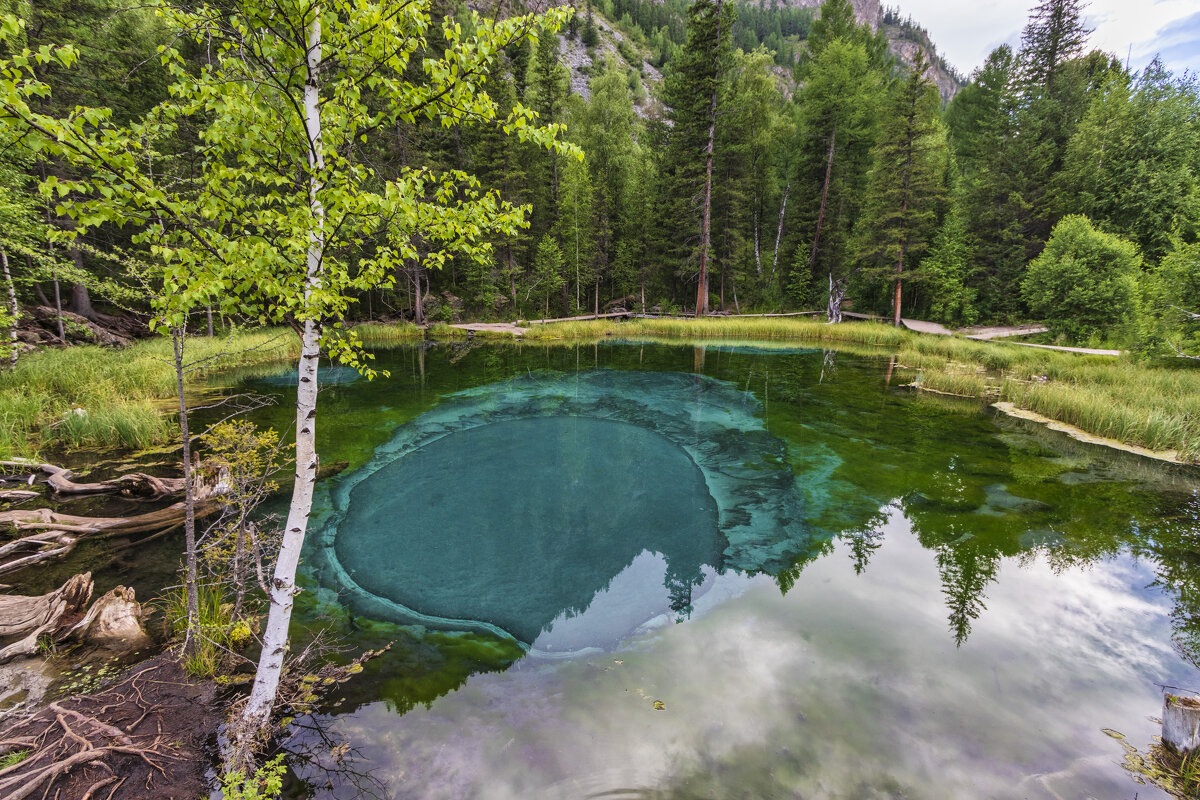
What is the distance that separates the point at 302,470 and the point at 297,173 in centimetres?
222

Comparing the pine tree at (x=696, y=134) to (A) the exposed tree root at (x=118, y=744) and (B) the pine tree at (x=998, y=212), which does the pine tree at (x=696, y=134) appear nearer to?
(B) the pine tree at (x=998, y=212)

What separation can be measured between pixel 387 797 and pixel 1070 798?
5146mm

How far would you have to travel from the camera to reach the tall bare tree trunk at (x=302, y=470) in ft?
10.4

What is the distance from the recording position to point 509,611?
590cm

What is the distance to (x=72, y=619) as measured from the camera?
4.64 m

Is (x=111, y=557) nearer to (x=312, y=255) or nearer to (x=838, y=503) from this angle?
(x=312, y=255)

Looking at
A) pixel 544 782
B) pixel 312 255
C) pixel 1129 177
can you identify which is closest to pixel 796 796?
pixel 544 782

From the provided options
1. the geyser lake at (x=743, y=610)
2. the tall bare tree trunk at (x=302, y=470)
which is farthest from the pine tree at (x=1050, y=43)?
the tall bare tree trunk at (x=302, y=470)

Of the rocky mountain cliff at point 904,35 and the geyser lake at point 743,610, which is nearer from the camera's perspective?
the geyser lake at point 743,610

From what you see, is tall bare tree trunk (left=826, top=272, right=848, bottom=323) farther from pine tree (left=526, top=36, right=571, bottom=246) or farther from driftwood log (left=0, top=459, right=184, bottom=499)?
driftwood log (left=0, top=459, right=184, bottom=499)

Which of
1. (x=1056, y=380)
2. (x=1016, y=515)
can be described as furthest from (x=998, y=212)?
(x=1016, y=515)

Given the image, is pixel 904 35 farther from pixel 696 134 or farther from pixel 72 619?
pixel 72 619

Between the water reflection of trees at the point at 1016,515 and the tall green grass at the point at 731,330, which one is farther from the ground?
the tall green grass at the point at 731,330

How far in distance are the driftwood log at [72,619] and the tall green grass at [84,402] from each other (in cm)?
385
